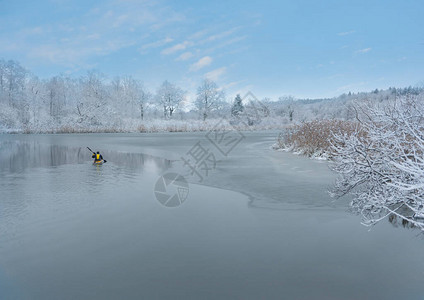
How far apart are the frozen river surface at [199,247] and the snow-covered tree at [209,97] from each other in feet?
215

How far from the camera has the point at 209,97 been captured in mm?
73750

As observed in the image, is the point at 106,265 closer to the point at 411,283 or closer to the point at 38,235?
the point at 38,235

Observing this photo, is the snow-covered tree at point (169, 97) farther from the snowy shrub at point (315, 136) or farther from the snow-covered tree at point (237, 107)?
the snowy shrub at point (315, 136)

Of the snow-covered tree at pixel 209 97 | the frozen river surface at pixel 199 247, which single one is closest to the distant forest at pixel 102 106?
the snow-covered tree at pixel 209 97

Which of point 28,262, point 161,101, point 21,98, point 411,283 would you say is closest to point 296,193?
point 411,283

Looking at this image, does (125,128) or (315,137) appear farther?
(125,128)

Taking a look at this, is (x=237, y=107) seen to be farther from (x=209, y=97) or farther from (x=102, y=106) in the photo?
(x=102, y=106)

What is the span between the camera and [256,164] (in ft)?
45.2

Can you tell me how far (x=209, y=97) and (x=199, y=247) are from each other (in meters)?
70.2

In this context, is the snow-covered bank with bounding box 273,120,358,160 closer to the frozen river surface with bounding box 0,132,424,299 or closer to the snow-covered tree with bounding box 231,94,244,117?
the frozen river surface with bounding box 0,132,424,299

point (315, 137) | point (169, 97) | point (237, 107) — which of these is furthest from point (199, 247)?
point (169, 97)

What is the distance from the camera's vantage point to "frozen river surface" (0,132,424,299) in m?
3.82

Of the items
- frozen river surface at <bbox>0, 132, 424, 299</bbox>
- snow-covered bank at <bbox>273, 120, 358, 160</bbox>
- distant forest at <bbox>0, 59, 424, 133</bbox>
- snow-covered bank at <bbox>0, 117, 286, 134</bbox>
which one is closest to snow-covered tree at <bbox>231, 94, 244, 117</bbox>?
distant forest at <bbox>0, 59, 424, 133</bbox>

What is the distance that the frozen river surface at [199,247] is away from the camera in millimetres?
3822
